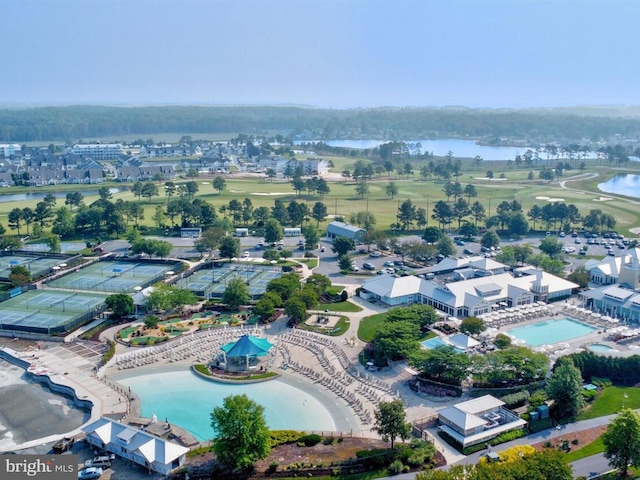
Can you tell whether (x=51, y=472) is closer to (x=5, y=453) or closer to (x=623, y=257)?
(x=5, y=453)

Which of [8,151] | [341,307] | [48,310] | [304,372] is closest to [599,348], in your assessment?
[341,307]

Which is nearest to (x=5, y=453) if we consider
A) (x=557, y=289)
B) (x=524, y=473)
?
(x=524, y=473)

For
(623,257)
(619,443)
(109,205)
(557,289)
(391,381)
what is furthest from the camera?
(109,205)

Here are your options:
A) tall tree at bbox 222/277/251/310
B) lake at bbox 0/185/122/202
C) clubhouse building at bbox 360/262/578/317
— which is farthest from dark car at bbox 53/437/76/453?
lake at bbox 0/185/122/202

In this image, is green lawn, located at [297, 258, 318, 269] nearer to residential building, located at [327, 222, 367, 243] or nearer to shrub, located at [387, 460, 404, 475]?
residential building, located at [327, 222, 367, 243]

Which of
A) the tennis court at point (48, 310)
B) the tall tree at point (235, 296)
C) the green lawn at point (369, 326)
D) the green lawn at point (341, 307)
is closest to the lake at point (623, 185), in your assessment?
the green lawn at point (341, 307)

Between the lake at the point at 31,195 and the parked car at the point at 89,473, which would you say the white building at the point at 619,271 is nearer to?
the parked car at the point at 89,473

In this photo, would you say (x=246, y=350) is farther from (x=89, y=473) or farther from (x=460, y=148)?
(x=460, y=148)
